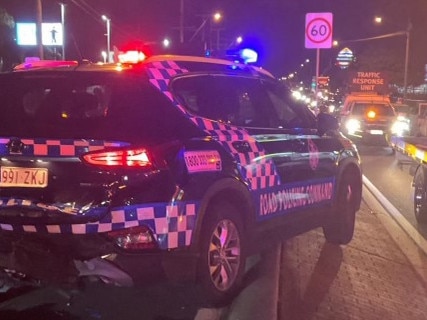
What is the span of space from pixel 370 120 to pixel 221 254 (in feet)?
54.2

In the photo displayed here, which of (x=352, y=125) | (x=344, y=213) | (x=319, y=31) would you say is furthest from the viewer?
(x=352, y=125)

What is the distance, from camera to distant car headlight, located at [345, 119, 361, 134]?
2062cm

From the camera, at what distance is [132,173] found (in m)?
3.97

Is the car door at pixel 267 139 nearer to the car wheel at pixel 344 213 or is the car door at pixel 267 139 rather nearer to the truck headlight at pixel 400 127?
the car wheel at pixel 344 213

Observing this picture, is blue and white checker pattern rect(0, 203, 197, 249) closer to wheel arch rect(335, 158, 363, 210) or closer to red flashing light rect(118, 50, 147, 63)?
red flashing light rect(118, 50, 147, 63)

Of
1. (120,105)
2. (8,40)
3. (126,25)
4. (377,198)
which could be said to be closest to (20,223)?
(120,105)

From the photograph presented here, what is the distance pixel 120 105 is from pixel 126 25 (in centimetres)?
6127

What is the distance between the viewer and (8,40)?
102 ft

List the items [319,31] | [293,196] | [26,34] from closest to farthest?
[293,196], [319,31], [26,34]

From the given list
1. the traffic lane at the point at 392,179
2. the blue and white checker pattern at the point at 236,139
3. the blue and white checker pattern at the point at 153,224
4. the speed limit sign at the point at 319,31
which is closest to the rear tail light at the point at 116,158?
the blue and white checker pattern at the point at 153,224

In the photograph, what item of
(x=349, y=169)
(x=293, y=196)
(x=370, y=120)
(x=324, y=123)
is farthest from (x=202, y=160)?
(x=370, y=120)

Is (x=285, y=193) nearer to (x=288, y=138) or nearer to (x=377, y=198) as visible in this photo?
(x=288, y=138)

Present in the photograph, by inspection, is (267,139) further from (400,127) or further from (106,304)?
(400,127)

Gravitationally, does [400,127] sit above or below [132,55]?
below
